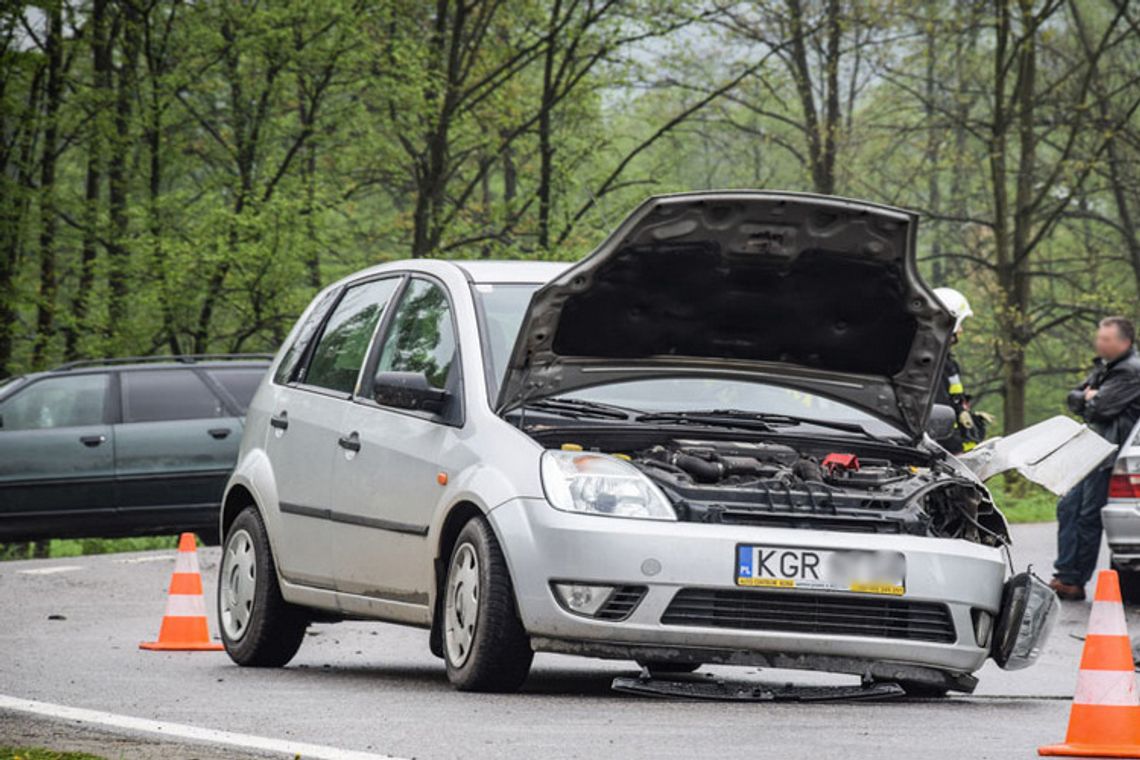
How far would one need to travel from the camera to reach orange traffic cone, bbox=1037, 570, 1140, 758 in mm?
6223

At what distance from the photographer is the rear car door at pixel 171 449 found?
18.7 metres

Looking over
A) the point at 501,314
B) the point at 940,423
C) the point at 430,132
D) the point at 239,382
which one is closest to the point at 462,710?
the point at 501,314

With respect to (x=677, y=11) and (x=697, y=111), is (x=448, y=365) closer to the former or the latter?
(x=677, y=11)

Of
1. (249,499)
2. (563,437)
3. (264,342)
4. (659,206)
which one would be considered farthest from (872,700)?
(264,342)

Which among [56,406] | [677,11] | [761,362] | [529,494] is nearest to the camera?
[529,494]

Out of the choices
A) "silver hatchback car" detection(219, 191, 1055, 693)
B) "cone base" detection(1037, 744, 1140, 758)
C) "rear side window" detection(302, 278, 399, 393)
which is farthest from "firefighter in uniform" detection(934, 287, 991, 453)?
"cone base" detection(1037, 744, 1140, 758)

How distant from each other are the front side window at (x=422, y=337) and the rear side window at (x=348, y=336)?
0.20 meters

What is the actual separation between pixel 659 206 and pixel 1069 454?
2.15m

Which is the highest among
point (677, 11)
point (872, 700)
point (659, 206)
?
point (677, 11)

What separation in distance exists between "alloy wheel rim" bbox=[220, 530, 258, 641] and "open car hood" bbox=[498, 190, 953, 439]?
223 cm

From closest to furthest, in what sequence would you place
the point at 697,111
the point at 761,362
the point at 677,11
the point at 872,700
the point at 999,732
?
the point at 999,732, the point at 872,700, the point at 761,362, the point at 677,11, the point at 697,111

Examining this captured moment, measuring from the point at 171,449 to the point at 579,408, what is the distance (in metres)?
11.6

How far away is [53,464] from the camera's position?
18.5 meters

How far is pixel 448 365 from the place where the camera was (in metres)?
8.12
